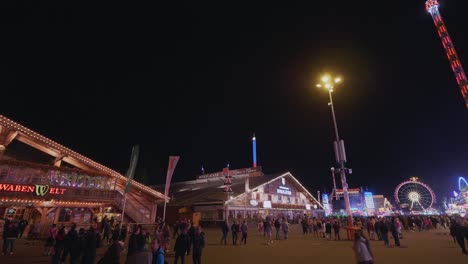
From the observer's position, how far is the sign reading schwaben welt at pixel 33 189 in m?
16.6

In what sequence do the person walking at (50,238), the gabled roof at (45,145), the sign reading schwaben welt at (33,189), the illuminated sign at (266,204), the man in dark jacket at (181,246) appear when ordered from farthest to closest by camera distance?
the illuminated sign at (266,204) → the sign reading schwaben welt at (33,189) → the gabled roof at (45,145) → the person walking at (50,238) → the man in dark jacket at (181,246)

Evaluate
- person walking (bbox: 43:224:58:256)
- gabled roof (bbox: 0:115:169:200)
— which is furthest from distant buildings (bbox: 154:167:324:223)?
person walking (bbox: 43:224:58:256)

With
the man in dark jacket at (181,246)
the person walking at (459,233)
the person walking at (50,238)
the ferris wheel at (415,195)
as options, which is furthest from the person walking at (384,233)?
the ferris wheel at (415,195)

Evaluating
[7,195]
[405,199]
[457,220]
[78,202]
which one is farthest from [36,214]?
[405,199]

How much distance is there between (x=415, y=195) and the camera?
264 feet

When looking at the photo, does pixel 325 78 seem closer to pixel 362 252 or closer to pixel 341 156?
pixel 341 156

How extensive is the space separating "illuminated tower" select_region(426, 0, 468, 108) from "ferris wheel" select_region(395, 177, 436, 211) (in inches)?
2154

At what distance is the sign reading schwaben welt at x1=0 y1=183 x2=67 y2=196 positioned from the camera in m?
16.6

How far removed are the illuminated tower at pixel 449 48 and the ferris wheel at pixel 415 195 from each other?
54.7 m

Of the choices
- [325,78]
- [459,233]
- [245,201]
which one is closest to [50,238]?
[325,78]

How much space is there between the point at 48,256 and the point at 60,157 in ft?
33.1

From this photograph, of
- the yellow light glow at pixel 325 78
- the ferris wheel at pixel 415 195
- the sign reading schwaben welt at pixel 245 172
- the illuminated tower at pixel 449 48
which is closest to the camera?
the yellow light glow at pixel 325 78

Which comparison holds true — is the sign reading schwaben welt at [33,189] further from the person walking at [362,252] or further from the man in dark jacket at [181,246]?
the person walking at [362,252]

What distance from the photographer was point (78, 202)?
68.8 feet
